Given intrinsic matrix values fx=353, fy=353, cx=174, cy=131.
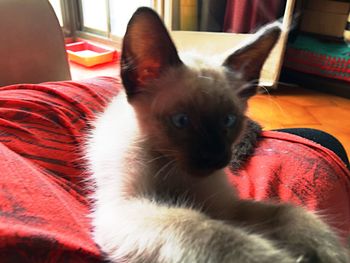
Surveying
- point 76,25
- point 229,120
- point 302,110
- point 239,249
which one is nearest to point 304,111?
point 302,110

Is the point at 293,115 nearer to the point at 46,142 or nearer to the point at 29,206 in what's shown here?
the point at 46,142

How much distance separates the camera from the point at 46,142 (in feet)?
2.92

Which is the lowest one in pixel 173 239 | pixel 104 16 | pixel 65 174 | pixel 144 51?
pixel 104 16

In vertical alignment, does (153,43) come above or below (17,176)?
above

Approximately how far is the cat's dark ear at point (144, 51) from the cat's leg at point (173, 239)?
1.01 ft

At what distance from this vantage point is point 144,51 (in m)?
0.82

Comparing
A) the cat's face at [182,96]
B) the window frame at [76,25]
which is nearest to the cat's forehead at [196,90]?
the cat's face at [182,96]

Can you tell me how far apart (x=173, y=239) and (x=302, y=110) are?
6.96ft

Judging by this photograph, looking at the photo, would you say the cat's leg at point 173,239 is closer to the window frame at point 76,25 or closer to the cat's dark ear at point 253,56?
the cat's dark ear at point 253,56

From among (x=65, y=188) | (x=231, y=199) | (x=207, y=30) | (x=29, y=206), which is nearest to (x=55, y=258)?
(x=29, y=206)

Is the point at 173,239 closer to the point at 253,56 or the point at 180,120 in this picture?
the point at 180,120

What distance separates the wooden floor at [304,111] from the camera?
224cm

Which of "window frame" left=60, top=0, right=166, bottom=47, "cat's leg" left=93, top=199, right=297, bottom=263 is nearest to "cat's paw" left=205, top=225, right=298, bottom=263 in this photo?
"cat's leg" left=93, top=199, right=297, bottom=263

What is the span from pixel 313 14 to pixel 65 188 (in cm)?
272
